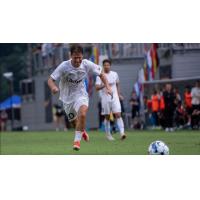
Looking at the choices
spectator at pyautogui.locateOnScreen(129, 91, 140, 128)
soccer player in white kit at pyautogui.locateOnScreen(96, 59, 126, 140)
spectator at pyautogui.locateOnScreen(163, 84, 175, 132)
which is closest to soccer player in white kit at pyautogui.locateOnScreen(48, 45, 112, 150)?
soccer player in white kit at pyautogui.locateOnScreen(96, 59, 126, 140)

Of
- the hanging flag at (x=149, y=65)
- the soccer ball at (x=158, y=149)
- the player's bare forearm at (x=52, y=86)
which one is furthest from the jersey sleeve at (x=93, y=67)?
the hanging flag at (x=149, y=65)

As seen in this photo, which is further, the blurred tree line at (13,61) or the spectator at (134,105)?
the blurred tree line at (13,61)

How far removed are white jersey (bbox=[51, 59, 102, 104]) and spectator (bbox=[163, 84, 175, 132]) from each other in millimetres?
10350

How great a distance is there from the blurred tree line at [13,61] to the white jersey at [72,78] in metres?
38.3

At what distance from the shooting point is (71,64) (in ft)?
51.6

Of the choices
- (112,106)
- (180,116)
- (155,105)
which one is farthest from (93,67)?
(155,105)

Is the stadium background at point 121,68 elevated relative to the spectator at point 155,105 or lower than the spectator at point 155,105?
elevated

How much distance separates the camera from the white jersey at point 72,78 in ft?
51.7

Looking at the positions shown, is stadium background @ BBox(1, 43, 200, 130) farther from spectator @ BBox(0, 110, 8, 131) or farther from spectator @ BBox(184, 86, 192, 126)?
spectator @ BBox(0, 110, 8, 131)

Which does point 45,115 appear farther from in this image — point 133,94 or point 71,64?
point 71,64

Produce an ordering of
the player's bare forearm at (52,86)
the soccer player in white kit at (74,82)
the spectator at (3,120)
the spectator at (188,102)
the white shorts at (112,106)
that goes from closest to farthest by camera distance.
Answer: the player's bare forearm at (52,86), the soccer player in white kit at (74,82), the white shorts at (112,106), the spectator at (188,102), the spectator at (3,120)

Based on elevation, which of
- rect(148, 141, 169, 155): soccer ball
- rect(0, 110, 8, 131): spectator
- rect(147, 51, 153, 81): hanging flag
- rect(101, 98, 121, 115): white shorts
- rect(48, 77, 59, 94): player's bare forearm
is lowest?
rect(148, 141, 169, 155): soccer ball

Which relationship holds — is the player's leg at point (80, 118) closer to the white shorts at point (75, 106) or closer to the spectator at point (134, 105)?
the white shorts at point (75, 106)

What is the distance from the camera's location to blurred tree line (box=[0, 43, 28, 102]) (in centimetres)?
5598
